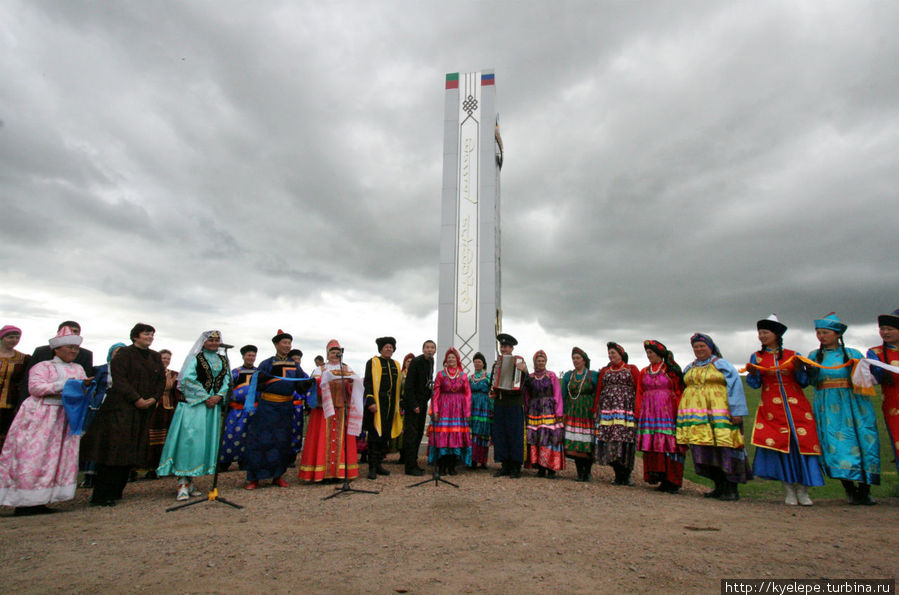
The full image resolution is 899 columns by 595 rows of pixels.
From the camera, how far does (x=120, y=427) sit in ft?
14.7

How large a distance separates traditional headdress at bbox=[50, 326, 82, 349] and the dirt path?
1.53 meters

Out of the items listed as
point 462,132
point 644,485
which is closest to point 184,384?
point 644,485

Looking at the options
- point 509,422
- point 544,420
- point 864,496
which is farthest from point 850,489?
point 509,422

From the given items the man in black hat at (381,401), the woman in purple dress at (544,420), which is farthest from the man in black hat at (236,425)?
the woman in purple dress at (544,420)

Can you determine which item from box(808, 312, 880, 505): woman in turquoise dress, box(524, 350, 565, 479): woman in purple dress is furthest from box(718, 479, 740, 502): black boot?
box(524, 350, 565, 479): woman in purple dress

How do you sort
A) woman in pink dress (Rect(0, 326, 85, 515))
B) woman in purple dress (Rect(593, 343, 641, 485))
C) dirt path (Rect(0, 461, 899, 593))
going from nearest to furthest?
dirt path (Rect(0, 461, 899, 593)), woman in pink dress (Rect(0, 326, 85, 515)), woman in purple dress (Rect(593, 343, 641, 485))

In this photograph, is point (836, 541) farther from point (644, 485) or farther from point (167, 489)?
point (167, 489)

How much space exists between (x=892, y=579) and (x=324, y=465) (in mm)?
4805

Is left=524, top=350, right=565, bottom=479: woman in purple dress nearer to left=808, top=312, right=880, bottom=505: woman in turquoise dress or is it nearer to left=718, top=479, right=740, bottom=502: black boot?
left=718, top=479, right=740, bottom=502: black boot

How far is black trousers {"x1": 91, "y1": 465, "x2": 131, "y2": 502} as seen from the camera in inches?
177

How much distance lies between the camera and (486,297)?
10797 mm

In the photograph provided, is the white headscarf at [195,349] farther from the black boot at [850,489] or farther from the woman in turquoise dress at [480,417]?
the black boot at [850,489]

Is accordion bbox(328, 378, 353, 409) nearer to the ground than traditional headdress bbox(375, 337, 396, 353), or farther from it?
nearer to the ground

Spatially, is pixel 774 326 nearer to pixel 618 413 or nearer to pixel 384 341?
pixel 618 413
